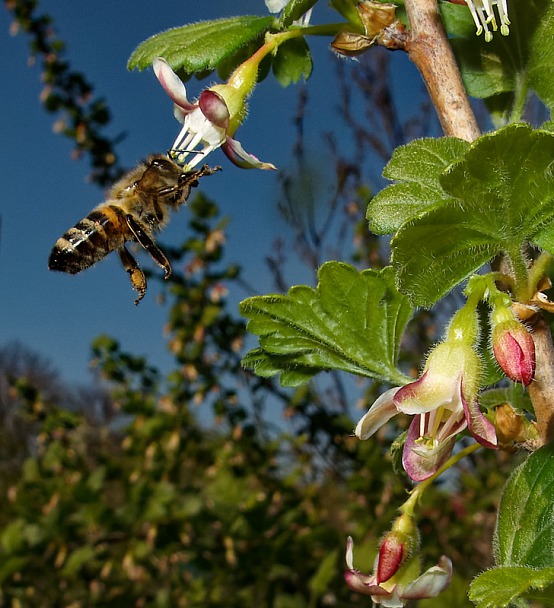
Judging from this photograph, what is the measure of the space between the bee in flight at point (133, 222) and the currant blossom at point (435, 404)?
0.72 m

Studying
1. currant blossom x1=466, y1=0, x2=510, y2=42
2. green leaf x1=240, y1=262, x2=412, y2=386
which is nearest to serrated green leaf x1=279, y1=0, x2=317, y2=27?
currant blossom x1=466, y1=0, x2=510, y2=42

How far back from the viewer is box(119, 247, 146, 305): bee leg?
131 cm

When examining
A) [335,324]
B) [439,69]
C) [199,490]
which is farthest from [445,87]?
[199,490]

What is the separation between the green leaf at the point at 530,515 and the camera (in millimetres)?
667

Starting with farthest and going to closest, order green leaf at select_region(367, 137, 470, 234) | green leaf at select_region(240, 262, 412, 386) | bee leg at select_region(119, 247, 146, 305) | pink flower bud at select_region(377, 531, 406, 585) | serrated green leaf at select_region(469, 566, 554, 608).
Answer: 1. bee leg at select_region(119, 247, 146, 305)
2. green leaf at select_region(240, 262, 412, 386)
3. pink flower bud at select_region(377, 531, 406, 585)
4. green leaf at select_region(367, 137, 470, 234)
5. serrated green leaf at select_region(469, 566, 554, 608)

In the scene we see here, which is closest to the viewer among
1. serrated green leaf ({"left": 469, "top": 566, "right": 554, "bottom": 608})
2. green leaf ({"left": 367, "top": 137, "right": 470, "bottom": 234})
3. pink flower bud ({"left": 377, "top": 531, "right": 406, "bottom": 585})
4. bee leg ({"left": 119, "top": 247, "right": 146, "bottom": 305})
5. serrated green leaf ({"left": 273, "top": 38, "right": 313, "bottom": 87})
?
serrated green leaf ({"left": 469, "top": 566, "right": 554, "bottom": 608})

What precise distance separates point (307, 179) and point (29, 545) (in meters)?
2.28

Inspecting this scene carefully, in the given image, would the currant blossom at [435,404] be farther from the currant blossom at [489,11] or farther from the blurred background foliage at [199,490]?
the blurred background foliage at [199,490]

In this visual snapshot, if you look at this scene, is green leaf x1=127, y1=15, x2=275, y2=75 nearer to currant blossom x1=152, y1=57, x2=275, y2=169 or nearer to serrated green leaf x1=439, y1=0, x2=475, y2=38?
currant blossom x1=152, y1=57, x2=275, y2=169

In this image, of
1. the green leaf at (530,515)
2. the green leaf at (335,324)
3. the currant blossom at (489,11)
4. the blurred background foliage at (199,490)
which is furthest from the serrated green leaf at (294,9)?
the blurred background foliage at (199,490)

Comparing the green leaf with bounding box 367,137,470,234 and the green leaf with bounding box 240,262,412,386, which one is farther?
the green leaf with bounding box 240,262,412,386

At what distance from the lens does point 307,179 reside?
387cm

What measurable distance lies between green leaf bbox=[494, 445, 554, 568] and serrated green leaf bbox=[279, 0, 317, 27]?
0.54 m

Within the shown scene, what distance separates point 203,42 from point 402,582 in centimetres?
68
